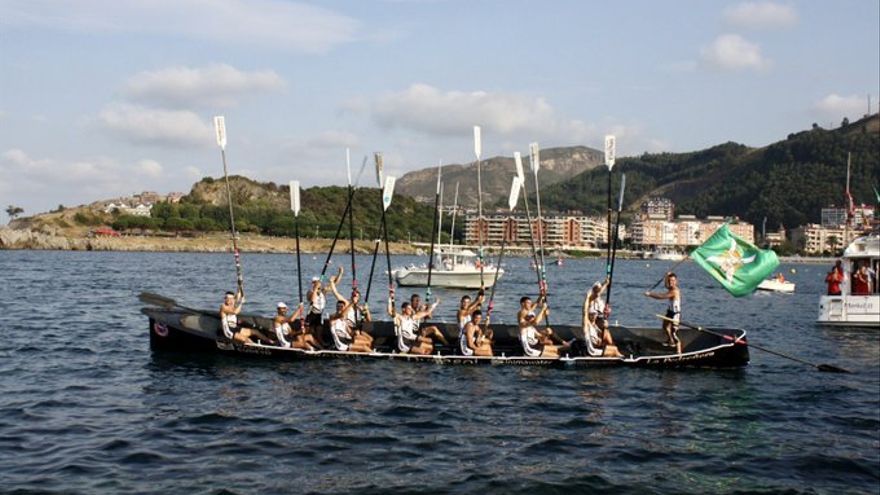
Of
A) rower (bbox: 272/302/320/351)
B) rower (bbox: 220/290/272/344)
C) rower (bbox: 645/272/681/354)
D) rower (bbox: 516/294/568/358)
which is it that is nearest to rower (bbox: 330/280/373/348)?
rower (bbox: 272/302/320/351)

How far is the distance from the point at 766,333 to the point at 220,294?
37459 millimetres

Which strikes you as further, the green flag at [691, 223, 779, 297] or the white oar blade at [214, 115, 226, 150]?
the white oar blade at [214, 115, 226, 150]

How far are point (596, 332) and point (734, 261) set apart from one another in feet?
14.8

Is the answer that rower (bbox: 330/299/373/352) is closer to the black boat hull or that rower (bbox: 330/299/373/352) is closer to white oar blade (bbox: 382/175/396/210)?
the black boat hull

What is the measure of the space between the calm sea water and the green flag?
2742mm

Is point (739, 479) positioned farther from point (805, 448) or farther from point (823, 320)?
point (823, 320)

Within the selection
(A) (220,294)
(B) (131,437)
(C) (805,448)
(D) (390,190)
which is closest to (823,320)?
(D) (390,190)

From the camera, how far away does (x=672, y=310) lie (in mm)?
25188

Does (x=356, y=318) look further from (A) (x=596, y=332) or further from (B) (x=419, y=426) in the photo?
(B) (x=419, y=426)

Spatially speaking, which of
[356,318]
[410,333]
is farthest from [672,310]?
[356,318]

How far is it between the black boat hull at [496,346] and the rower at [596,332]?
0.88ft

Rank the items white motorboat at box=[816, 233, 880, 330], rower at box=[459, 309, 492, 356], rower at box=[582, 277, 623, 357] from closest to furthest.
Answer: rower at box=[582, 277, 623, 357], rower at box=[459, 309, 492, 356], white motorboat at box=[816, 233, 880, 330]

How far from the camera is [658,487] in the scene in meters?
14.4

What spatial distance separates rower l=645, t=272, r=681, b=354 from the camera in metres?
24.5
